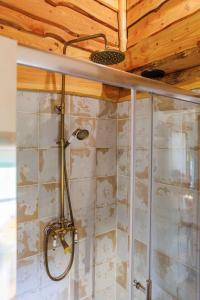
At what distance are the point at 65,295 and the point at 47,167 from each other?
35.0 inches

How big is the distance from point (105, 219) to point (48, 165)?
2.16 feet

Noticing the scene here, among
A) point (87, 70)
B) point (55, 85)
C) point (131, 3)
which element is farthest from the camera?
point (131, 3)

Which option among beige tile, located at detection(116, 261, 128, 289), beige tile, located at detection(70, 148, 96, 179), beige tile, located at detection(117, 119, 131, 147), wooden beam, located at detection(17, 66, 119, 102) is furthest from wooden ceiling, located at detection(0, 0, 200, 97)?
beige tile, located at detection(116, 261, 128, 289)

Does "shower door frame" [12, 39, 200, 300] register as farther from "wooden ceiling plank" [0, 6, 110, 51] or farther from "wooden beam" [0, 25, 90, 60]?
"wooden ceiling plank" [0, 6, 110, 51]

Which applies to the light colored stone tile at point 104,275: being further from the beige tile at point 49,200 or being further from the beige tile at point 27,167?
the beige tile at point 27,167

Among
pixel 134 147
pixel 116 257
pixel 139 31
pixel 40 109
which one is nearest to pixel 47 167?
pixel 40 109

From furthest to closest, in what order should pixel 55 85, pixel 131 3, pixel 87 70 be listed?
pixel 131 3, pixel 55 85, pixel 87 70

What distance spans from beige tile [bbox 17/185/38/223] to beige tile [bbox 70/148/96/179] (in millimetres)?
282

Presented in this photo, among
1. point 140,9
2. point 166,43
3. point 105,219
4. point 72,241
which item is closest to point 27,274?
point 72,241

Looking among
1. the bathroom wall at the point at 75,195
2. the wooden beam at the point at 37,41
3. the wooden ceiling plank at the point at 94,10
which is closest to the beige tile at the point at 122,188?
the bathroom wall at the point at 75,195

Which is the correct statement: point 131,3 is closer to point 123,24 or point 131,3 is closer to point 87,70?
point 123,24

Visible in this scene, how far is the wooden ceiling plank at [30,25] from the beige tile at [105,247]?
143 cm

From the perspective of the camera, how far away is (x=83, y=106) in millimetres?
1549

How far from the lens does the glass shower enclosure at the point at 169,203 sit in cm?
128
